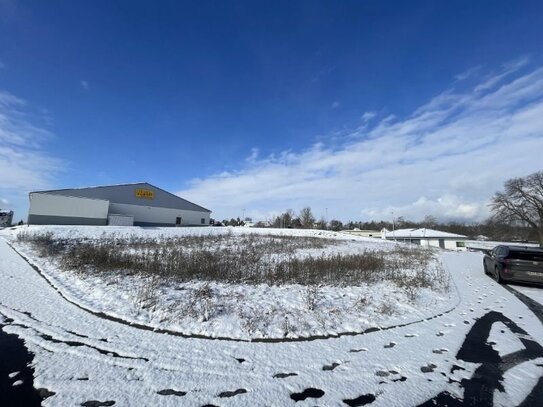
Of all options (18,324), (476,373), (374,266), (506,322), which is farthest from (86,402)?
(374,266)

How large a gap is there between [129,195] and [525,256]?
169 ft

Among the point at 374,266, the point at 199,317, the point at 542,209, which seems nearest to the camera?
the point at 199,317

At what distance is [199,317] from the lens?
6.35 m

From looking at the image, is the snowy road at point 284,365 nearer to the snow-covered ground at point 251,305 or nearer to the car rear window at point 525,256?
the snow-covered ground at point 251,305

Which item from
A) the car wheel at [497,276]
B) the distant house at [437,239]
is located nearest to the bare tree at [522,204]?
the distant house at [437,239]

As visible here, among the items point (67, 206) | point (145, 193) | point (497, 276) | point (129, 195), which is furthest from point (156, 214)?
point (497, 276)

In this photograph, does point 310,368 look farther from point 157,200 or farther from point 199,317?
point 157,200

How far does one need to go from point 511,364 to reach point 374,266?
29.1ft

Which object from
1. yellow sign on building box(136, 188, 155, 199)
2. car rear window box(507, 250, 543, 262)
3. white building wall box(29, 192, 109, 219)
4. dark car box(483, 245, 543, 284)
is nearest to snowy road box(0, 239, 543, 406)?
dark car box(483, 245, 543, 284)

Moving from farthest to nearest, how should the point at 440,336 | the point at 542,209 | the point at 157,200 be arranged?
the point at 157,200 → the point at 542,209 → the point at 440,336

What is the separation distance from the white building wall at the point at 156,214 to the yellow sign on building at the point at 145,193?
5.91 ft

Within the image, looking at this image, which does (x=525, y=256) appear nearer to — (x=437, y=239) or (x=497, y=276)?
(x=497, y=276)

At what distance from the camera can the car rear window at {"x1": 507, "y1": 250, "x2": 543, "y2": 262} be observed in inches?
460

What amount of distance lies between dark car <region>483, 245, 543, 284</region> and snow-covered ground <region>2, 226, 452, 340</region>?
405cm
